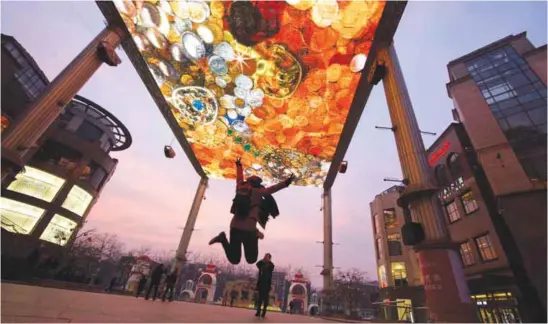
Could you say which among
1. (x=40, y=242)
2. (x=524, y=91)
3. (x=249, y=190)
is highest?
(x=524, y=91)

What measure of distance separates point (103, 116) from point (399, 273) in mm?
36919

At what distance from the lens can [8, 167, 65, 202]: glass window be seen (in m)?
22.8

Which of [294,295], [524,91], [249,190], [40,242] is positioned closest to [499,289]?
[524,91]

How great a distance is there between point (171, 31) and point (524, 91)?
2035 cm

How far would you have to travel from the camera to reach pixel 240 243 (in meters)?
3.87

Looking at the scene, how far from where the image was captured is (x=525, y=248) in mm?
11430

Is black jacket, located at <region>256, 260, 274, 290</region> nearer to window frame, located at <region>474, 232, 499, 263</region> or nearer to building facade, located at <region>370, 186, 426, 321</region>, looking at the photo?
window frame, located at <region>474, 232, 499, 263</region>

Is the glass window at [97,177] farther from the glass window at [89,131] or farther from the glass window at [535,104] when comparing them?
the glass window at [535,104]

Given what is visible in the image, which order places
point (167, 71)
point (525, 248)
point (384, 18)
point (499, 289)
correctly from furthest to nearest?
point (499, 289) < point (525, 248) < point (167, 71) < point (384, 18)

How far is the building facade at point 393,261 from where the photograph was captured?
22.0 meters

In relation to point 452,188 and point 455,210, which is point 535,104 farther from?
point 455,210

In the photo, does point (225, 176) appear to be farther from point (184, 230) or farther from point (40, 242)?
point (40, 242)

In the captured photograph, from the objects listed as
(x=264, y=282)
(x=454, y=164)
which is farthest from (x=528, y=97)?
(x=264, y=282)

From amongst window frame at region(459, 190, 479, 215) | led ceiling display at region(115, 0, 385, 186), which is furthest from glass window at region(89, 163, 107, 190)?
window frame at region(459, 190, 479, 215)
